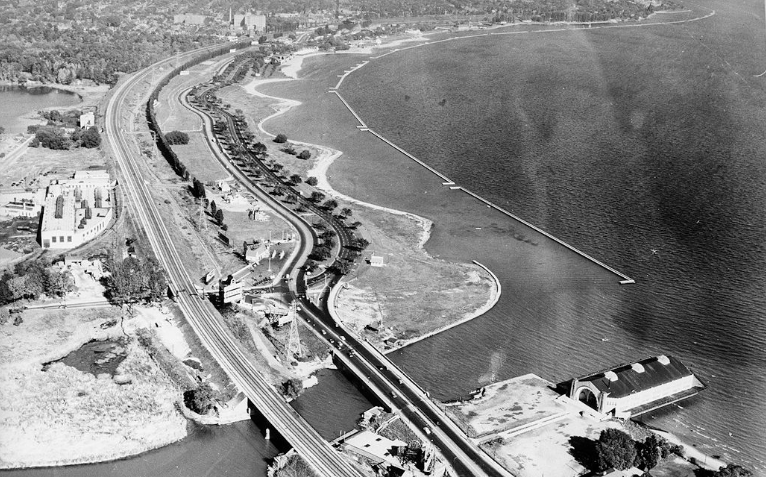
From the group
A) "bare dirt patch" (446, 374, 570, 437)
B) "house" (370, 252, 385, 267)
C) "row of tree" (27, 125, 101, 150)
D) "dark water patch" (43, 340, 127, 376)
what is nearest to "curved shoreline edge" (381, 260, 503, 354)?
"bare dirt patch" (446, 374, 570, 437)

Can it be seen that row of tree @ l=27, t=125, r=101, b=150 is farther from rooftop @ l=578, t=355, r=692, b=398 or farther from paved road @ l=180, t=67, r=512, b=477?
rooftop @ l=578, t=355, r=692, b=398

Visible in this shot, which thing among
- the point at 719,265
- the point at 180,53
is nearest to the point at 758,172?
the point at 719,265

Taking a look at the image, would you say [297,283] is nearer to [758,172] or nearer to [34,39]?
[758,172]

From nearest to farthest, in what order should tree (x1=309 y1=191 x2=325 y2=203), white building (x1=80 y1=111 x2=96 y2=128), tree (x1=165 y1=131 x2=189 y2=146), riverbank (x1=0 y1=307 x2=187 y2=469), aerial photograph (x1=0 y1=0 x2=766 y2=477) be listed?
riverbank (x1=0 y1=307 x2=187 y2=469) → aerial photograph (x1=0 y1=0 x2=766 y2=477) → tree (x1=309 y1=191 x2=325 y2=203) → tree (x1=165 y1=131 x2=189 y2=146) → white building (x1=80 y1=111 x2=96 y2=128)

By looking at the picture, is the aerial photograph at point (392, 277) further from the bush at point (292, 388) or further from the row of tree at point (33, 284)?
the bush at point (292, 388)

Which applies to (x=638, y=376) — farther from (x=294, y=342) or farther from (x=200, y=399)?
(x=200, y=399)

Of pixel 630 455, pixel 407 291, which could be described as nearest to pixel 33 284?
pixel 407 291

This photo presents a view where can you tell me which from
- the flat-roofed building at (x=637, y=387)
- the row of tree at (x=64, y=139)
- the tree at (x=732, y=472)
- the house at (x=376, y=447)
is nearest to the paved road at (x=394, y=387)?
the house at (x=376, y=447)
